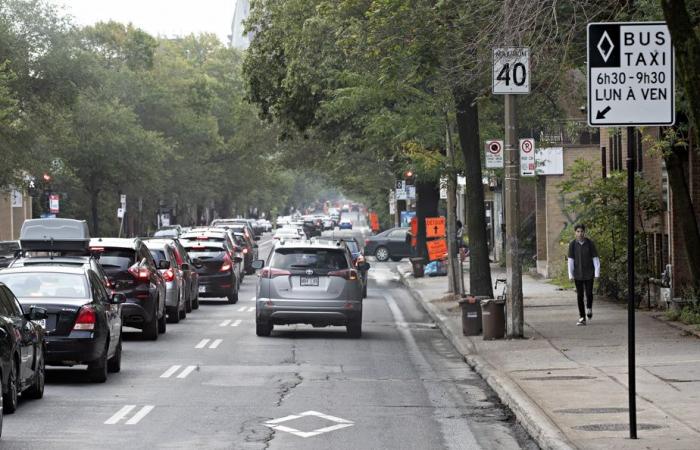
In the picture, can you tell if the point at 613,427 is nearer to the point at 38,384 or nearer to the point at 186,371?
the point at 38,384

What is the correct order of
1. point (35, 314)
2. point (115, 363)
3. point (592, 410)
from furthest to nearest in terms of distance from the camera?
point (115, 363)
point (35, 314)
point (592, 410)

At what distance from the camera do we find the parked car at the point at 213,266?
117ft

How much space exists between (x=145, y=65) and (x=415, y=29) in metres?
74.4

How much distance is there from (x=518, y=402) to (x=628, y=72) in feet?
14.8

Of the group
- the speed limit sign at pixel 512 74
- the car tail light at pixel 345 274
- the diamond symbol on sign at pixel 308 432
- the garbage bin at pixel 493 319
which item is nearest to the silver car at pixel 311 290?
the car tail light at pixel 345 274

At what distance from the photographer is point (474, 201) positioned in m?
29.4

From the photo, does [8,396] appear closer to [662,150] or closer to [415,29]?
[415,29]

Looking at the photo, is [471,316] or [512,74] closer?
[512,74]

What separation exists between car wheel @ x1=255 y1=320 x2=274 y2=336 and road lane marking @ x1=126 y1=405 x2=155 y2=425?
10.0m

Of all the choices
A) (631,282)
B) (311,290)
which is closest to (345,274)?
(311,290)

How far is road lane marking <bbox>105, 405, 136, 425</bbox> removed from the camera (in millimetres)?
13742

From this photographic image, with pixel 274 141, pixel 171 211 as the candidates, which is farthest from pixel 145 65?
pixel 274 141

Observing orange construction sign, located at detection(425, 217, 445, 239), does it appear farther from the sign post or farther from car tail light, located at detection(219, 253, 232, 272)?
the sign post

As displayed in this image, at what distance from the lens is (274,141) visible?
65938mm
